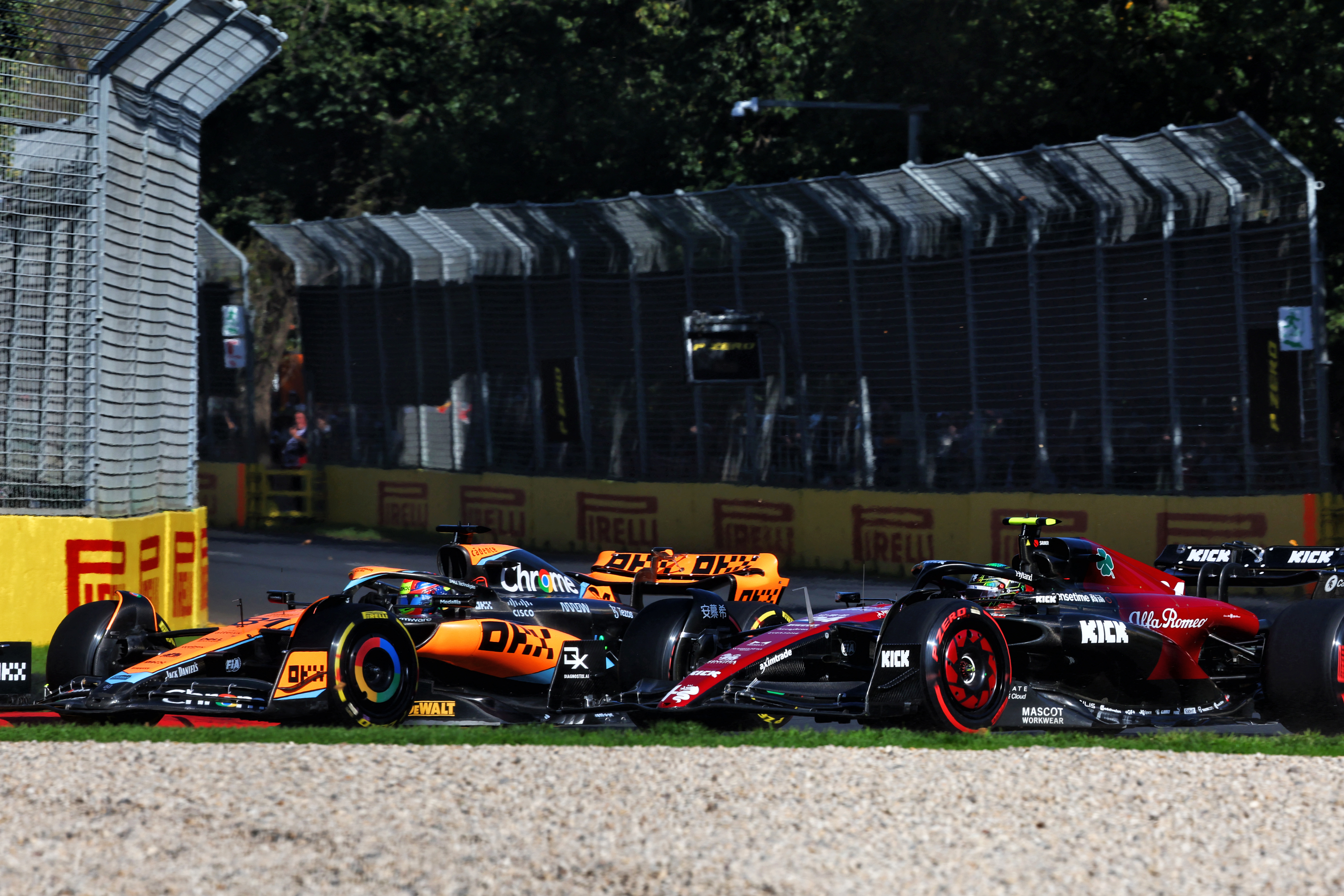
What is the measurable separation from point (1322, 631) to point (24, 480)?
8.59 metres

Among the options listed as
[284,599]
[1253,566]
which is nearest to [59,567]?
[284,599]

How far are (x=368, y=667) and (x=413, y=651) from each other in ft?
0.83

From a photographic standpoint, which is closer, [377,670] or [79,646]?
[377,670]

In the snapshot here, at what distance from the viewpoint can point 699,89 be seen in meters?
28.4

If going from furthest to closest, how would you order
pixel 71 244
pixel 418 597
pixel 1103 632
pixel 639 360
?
1. pixel 639 360
2. pixel 71 244
3. pixel 418 597
4. pixel 1103 632

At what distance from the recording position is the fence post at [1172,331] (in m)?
14.7

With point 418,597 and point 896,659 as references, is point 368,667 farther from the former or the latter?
point 896,659

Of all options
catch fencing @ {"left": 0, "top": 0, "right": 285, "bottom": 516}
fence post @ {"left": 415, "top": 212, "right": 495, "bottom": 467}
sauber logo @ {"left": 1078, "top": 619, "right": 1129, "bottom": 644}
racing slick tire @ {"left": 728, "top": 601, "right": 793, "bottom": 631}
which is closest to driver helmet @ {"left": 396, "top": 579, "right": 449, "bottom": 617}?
racing slick tire @ {"left": 728, "top": 601, "right": 793, "bottom": 631}

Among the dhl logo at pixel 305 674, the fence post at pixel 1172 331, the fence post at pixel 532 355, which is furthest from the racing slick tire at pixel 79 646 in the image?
the fence post at pixel 532 355

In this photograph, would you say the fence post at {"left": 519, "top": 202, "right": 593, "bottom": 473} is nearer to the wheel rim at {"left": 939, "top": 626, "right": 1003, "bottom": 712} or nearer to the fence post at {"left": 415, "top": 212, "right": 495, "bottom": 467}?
the fence post at {"left": 415, "top": 212, "right": 495, "bottom": 467}

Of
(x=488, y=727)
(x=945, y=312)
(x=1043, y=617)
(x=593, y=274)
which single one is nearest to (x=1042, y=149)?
(x=945, y=312)

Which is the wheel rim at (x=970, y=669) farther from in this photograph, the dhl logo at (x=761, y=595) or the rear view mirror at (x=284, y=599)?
the rear view mirror at (x=284, y=599)

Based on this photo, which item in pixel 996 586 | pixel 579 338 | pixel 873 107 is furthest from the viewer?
pixel 873 107

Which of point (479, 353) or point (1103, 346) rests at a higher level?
point (479, 353)
